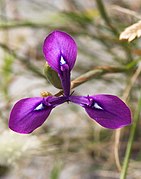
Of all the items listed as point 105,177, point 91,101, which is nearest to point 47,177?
point 105,177

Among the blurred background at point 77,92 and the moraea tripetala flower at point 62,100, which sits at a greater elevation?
the moraea tripetala flower at point 62,100

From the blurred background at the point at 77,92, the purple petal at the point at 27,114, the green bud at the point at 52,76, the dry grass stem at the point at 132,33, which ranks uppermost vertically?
the dry grass stem at the point at 132,33

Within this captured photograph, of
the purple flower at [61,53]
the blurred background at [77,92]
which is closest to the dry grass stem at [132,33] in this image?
the purple flower at [61,53]

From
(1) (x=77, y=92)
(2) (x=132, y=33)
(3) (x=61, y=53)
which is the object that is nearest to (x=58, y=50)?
(3) (x=61, y=53)

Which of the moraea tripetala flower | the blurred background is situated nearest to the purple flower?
the moraea tripetala flower

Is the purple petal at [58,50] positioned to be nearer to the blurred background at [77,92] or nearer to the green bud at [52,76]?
the green bud at [52,76]

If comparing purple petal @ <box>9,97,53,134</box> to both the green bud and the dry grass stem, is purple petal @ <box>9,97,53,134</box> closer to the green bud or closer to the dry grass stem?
the green bud

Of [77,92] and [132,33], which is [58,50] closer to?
[132,33]
